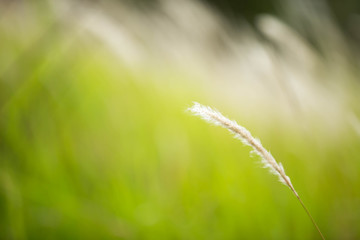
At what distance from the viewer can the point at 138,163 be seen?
1.27m

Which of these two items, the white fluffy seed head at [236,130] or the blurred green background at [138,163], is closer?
the white fluffy seed head at [236,130]

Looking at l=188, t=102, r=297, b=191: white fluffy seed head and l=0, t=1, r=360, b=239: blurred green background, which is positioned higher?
l=0, t=1, r=360, b=239: blurred green background

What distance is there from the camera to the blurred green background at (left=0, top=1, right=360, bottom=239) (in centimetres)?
95

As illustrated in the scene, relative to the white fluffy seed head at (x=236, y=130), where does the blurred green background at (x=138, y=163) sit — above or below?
above

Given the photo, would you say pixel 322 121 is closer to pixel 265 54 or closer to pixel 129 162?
pixel 265 54

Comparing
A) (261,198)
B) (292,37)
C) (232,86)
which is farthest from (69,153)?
(232,86)

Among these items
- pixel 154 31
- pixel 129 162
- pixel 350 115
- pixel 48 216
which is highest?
pixel 154 31

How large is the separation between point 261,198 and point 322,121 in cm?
42

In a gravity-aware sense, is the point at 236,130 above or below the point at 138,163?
below

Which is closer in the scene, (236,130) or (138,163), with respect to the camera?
(236,130)

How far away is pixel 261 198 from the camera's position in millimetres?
1186

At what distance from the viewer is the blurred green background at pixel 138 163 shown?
0.95m

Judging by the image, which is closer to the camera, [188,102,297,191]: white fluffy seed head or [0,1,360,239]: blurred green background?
[188,102,297,191]: white fluffy seed head

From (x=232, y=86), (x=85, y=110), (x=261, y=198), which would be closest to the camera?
(x=261, y=198)
